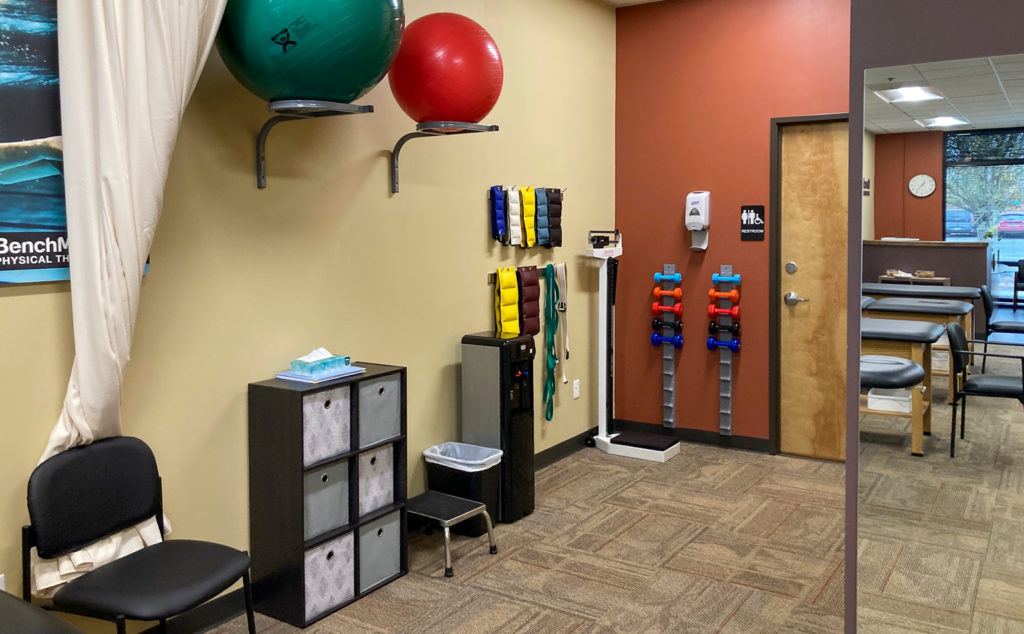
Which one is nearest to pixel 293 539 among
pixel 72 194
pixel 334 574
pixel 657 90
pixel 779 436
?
pixel 334 574

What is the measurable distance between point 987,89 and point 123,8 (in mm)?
2427

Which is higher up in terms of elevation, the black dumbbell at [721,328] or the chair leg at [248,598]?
the black dumbbell at [721,328]

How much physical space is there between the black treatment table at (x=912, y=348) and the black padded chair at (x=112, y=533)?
1.95m

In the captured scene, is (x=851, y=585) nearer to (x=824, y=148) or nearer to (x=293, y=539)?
(x=293, y=539)

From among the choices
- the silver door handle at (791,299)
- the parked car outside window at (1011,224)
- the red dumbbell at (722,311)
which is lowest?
the red dumbbell at (722,311)

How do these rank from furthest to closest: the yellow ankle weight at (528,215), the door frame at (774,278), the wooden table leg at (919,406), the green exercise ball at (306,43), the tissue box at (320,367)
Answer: the door frame at (774,278) < the yellow ankle weight at (528,215) < the tissue box at (320,367) < the green exercise ball at (306,43) < the wooden table leg at (919,406)

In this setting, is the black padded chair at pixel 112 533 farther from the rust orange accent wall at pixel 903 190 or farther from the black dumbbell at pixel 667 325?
the black dumbbell at pixel 667 325

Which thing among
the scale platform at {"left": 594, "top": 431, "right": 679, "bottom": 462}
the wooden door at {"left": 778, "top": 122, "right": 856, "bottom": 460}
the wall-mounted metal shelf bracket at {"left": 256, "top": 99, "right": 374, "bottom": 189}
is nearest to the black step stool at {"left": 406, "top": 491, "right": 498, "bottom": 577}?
the wall-mounted metal shelf bracket at {"left": 256, "top": 99, "right": 374, "bottom": 189}

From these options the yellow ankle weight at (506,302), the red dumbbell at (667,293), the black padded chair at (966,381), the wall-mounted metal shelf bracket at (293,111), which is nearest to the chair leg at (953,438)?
the black padded chair at (966,381)

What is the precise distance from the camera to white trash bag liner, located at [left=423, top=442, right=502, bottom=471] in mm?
3936

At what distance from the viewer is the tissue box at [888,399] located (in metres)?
2.27

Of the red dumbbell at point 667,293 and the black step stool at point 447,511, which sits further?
the red dumbbell at point 667,293

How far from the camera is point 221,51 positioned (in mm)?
2793

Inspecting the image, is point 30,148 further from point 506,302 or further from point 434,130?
point 506,302
